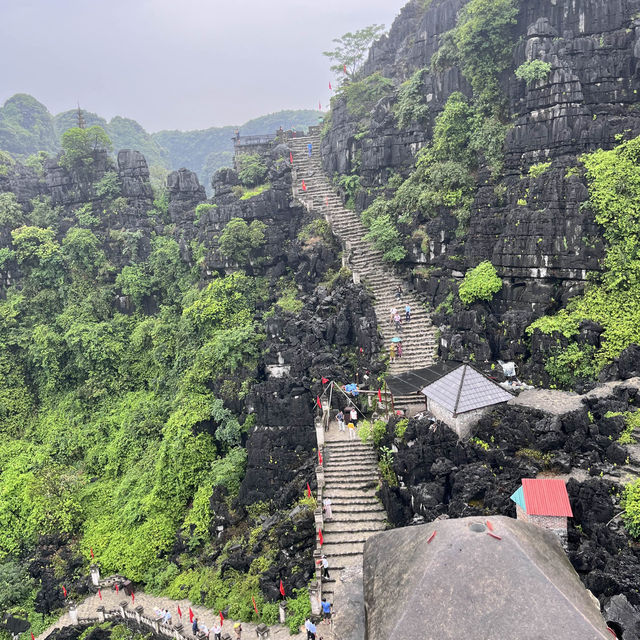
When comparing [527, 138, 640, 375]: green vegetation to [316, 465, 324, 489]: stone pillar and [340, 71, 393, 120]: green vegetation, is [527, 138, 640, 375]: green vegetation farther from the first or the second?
[340, 71, 393, 120]: green vegetation

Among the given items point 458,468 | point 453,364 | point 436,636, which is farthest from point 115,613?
point 436,636

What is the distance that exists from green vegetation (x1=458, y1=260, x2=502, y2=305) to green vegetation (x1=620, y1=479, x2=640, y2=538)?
11.4m

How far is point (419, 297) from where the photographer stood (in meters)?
28.4

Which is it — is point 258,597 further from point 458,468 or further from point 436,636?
point 436,636

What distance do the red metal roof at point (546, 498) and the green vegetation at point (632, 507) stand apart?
4.43 ft

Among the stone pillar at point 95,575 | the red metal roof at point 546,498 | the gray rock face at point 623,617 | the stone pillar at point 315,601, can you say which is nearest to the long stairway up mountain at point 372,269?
the stone pillar at point 315,601

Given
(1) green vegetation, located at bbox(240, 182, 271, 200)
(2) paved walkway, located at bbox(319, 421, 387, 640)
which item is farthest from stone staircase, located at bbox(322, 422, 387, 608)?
(1) green vegetation, located at bbox(240, 182, 271, 200)

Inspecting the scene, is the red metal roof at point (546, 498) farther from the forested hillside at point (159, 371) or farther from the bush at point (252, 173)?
the bush at point (252, 173)

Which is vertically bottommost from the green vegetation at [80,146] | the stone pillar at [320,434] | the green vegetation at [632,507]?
the stone pillar at [320,434]

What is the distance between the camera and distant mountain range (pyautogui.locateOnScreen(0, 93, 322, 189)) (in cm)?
7138

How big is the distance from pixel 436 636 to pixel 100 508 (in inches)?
986

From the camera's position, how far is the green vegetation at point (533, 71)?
973 inches

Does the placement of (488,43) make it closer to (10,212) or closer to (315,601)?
(315,601)

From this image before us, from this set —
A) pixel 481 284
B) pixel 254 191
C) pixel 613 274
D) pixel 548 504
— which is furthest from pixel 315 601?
pixel 254 191
